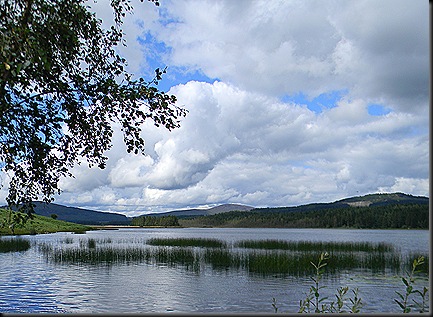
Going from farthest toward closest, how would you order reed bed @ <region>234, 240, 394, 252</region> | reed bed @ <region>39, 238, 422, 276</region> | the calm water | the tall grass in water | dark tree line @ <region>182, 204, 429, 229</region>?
dark tree line @ <region>182, 204, 429, 229</region>
reed bed @ <region>234, 240, 394, 252</region>
reed bed @ <region>39, 238, 422, 276</region>
the tall grass in water
the calm water

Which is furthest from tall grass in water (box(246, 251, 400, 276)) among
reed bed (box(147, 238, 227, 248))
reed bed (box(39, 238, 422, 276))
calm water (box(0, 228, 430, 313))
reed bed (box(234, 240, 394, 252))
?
reed bed (box(147, 238, 227, 248))

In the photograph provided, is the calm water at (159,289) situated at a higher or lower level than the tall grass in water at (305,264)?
lower

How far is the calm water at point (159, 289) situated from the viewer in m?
18.9

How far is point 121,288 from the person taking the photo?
914 inches

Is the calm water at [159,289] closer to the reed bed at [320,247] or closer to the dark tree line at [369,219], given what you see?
the reed bed at [320,247]

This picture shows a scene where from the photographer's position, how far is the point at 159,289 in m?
23.0

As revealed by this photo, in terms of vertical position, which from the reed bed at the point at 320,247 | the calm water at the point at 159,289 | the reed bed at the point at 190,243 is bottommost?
the calm water at the point at 159,289

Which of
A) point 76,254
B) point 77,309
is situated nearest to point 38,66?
point 77,309

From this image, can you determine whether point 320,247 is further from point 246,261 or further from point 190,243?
point 190,243

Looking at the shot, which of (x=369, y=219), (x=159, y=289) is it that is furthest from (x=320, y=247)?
(x=369, y=219)

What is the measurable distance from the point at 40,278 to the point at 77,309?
9.49m

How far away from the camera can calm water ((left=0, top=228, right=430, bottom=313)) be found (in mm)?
18922

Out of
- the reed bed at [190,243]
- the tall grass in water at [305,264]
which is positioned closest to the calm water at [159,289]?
the tall grass in water at [305,264]

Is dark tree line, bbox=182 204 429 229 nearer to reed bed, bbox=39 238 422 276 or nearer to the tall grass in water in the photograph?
the tall grass in water
